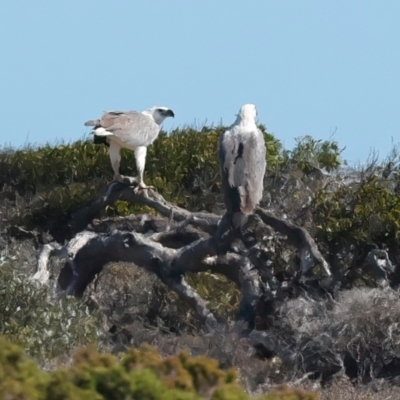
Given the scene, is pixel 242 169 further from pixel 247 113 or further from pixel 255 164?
pixel 247 113

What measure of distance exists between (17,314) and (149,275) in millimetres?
2924

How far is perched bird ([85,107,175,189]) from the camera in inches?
534

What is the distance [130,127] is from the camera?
13922 mm

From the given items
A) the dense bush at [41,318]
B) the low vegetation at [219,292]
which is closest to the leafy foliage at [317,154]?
the low vegetation at [219,292]

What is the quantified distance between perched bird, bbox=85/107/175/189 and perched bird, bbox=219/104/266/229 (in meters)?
2.38

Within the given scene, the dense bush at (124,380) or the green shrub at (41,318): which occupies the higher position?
the dense bush at (124,380)

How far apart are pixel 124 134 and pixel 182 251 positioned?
11.0ft

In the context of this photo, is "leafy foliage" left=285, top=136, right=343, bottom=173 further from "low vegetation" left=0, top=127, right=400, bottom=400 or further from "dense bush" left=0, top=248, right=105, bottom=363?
"dense bush" left=0, top=248, right=105, bottom=363

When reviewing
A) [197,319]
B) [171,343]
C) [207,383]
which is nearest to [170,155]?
[197,319]

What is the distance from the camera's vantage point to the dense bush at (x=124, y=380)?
13.5 feet

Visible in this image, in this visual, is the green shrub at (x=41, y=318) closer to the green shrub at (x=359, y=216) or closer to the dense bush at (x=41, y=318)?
the dense bush at (x=41, y=318)

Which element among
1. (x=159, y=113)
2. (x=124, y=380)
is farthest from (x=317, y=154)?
(x=124, y=380)

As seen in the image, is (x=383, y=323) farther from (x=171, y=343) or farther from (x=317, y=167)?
(x=317, y=167)

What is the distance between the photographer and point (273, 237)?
10.4 m
